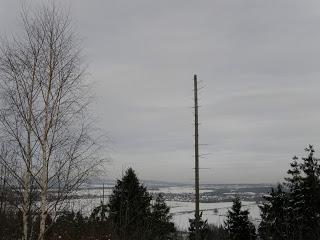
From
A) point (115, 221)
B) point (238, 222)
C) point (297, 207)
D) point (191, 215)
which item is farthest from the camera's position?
point (191, 215)

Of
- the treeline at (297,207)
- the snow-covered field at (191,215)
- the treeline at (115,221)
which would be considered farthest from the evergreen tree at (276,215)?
the snow-covered field at (191,215)

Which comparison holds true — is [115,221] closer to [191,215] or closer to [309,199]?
[309,199]

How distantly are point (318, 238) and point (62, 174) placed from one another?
28999 mm

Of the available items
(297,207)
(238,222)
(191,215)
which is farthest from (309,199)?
(191,215)

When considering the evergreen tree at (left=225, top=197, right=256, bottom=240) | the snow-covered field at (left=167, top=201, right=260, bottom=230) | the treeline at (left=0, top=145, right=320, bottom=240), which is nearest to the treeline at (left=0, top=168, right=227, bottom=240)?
the treeline at (left=0, top=145, right=320, bottom=240)

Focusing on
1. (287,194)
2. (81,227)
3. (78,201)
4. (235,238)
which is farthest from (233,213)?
(78,201)

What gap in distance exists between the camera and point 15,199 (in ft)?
43.5

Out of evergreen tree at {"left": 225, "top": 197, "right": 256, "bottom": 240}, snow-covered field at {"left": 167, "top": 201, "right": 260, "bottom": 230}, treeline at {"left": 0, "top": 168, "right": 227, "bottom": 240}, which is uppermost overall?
treeline at {"left": 0, "top": 168, "right": 227, "bottom": 240}

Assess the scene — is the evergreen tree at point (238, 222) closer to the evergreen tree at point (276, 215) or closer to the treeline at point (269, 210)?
the treeline at point (269, 210)

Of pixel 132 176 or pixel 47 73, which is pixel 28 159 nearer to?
pixel 47 73

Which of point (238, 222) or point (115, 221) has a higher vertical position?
point (115, 221)

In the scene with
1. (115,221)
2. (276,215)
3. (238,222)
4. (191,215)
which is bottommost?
(191,215)

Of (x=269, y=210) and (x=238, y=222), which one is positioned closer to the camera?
(x=269, y=210)

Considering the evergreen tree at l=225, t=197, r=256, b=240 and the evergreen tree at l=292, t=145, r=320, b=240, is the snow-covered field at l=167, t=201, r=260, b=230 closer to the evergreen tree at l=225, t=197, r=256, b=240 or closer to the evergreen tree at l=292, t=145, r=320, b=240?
the evergreen tree at l=225, t=197, r=256, b=240
